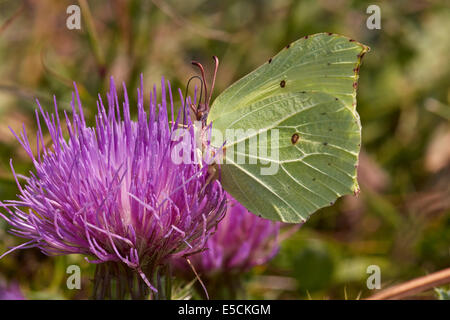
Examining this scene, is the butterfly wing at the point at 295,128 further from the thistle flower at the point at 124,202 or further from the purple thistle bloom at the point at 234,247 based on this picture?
the purple thistle bloom at the point at 234,247

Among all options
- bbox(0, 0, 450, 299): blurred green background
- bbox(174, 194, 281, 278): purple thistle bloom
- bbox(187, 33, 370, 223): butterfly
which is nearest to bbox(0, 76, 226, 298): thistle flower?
bbox(187, 33, 370, 223): butterfly

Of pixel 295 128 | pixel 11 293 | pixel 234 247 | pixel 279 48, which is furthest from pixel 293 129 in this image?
pixel 279 48

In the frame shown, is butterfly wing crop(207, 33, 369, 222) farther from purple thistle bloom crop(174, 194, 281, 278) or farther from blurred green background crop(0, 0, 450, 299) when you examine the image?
blurred green background crop(0, 0, 450, 299)

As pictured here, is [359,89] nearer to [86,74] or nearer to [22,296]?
[86,74]

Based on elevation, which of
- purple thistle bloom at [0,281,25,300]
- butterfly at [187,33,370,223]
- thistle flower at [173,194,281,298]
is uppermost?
butterfly at [187,33,370,223]

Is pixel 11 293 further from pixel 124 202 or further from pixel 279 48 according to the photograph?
pixel 279 48

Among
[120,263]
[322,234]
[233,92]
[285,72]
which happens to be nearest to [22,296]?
[120,263]
